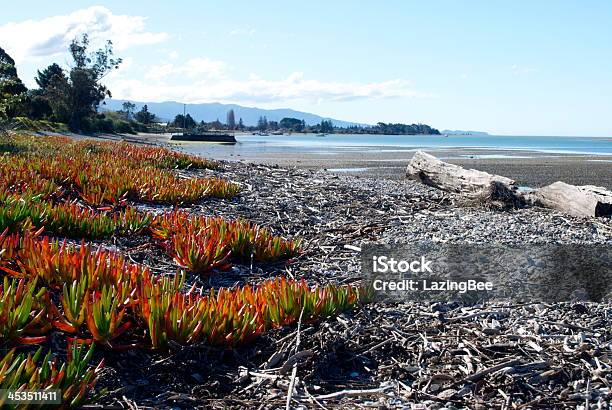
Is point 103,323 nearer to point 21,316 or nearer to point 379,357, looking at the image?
point 21,316

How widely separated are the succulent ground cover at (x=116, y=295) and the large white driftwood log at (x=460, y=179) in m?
5.64

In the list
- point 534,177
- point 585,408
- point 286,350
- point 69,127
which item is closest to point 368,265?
point 286,350

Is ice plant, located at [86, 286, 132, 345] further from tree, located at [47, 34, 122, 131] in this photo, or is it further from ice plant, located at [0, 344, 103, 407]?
tree, located at [47, 34, 122, 131]

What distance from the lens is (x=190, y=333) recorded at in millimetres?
3701

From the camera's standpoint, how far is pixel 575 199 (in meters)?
9.93

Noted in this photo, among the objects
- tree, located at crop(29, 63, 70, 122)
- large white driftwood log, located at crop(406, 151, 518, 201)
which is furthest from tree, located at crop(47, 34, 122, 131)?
large white driftwood log, located at crop(406, 151, 518, 201)

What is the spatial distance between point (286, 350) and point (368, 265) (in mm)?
2436

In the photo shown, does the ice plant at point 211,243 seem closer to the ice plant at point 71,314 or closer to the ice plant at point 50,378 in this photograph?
the ice plant at point 71,314

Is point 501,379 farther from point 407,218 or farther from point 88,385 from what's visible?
point 407,218

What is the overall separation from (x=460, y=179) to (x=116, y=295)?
10.0 m

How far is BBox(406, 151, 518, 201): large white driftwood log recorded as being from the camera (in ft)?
35.4

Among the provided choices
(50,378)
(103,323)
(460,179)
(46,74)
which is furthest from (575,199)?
(46,74)

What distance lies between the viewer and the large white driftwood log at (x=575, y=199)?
944cm

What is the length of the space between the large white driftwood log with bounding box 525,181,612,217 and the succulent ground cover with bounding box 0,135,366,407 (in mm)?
5526
